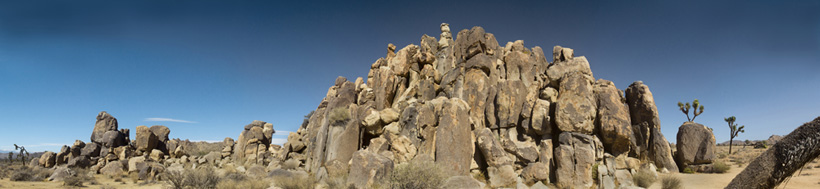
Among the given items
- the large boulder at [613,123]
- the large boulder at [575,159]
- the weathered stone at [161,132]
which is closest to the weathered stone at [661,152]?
the large boulder at [613,123]

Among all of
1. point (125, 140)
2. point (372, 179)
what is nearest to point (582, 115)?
point (372, 179)

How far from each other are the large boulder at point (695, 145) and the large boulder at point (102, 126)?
140 feet

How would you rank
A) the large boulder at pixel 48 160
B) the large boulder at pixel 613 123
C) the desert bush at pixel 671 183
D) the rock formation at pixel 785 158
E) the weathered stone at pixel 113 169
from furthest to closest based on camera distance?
the large boulder at pixel 48 160
the weathered stone at pixel 113 169
the large boulder at pixel 613 123
the desert bush at pixel 671 183
the rock formation at pixel 785 158

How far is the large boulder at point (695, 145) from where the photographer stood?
1812 centimetres

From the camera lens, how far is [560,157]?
1683 centimetres

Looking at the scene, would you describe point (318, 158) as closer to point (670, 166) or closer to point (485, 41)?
point (485, 41)

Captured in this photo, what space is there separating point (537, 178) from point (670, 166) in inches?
332

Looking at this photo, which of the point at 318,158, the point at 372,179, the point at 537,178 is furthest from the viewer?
the point at 318,158

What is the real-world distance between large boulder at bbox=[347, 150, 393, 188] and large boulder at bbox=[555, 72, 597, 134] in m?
9.52

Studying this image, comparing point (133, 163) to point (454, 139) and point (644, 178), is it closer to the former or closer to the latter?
point (454, 139)

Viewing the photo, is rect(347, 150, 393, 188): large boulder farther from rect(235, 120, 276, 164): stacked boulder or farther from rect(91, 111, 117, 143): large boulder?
rect(91, 111, 117, 143): large boulder

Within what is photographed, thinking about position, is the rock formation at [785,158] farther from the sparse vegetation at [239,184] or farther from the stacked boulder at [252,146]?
the stacked boulder at [252,146]

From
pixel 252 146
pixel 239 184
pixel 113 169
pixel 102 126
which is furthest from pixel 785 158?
pixel 102 126

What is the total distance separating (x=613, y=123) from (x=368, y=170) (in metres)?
12.8
